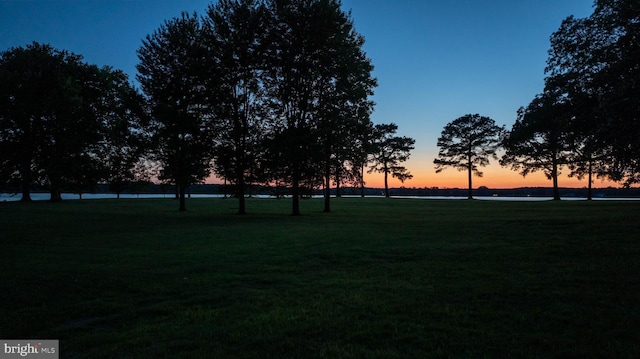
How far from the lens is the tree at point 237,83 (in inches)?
1169

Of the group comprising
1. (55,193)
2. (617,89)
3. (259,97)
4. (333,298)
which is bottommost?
(333,298)

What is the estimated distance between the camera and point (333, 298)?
7.18m

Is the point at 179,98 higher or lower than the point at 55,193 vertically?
higher

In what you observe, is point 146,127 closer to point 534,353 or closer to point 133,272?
point 133,272

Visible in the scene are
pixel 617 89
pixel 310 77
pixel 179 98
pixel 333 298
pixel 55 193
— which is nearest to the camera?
pixel 333 298

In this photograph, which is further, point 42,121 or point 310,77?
point 42,121

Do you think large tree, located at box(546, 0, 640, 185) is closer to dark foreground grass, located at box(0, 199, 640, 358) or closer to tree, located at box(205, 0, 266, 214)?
dark foreground grass, located at box(0, 199, 640, 358)

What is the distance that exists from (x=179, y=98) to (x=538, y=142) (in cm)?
5030

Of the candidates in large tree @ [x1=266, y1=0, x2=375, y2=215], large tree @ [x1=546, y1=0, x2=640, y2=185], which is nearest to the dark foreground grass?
large tree @ [x1=546, y1=0, x2=640, y2=185]

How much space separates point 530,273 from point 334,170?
23.7 metres

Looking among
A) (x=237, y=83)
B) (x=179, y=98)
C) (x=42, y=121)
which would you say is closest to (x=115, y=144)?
(x=42, y=121)

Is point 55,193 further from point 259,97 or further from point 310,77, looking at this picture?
point 310,77

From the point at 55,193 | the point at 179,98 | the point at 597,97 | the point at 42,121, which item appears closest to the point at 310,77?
the point at 179,98

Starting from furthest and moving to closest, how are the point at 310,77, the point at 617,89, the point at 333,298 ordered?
1. the point at 310,77
2. the point at 617,89
3. the point at 333,298
